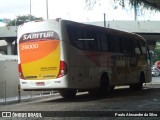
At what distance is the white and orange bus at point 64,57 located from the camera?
1841 centimetres

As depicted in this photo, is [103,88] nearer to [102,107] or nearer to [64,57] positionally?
[64,57]

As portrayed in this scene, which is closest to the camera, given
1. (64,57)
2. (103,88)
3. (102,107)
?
(102,107)

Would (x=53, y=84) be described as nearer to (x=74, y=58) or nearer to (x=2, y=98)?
(x=74, y=58)

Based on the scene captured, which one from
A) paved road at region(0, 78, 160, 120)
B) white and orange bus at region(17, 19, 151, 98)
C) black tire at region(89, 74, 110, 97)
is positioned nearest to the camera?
paved road at region(0, 78, 160, 120)

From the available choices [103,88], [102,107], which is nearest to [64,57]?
[103,88]

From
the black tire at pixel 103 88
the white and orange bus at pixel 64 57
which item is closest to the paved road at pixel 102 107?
the white and orange bus at pixel 64 57

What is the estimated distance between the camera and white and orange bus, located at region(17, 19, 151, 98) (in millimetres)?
18406

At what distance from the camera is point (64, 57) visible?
18.4 metres

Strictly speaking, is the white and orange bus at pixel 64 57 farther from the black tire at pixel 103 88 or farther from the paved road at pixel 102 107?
the paved road at pixel 102 107

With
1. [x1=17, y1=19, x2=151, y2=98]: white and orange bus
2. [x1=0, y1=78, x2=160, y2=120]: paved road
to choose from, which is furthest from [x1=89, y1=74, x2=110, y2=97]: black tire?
[x1=0, y1=78, x2=160, y2=120]: paved road

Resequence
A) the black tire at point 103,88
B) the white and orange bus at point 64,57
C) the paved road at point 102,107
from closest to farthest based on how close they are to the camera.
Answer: the paved road at point 102,107 < the white and orange bus at point 64,57 < the black tire at point 103,88

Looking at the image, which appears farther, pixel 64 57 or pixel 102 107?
pixel 64 57

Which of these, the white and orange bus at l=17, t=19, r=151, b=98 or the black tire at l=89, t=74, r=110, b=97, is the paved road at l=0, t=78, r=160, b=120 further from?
the black tire at l=89, t=74, r=110, b=97

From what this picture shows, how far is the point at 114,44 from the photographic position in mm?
22219
